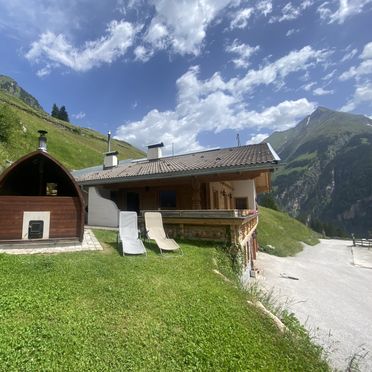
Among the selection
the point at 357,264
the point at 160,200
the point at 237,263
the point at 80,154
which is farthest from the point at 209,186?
the point at 80,154

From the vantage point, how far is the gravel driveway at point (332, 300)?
786 cm

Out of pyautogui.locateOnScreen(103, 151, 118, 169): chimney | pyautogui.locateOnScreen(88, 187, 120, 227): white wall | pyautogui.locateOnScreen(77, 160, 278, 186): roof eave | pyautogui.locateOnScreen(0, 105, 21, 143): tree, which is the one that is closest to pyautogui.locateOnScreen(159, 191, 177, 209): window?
pyautogui.locateOnScreen(77, 160, 278, 186): roof eave

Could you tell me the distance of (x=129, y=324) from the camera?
13.3 ft

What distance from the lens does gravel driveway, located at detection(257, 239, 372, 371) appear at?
25.8 ft

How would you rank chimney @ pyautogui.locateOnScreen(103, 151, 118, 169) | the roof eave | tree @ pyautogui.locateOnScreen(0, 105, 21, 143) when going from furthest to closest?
tree @ pyautogui.locateOnScreen(0, 105, 21, 143), chimney @ pyautogui.locateOnScreen(103, 151, 118, 169), the roof eave

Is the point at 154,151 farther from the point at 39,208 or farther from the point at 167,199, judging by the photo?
the point at 39,208

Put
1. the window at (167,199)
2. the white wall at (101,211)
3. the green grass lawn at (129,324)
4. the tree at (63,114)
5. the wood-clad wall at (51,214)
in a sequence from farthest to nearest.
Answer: the tree at (63,114), the window at (167,199), the white wall at (101,211), the wood-clad wall at (51,214), the green grass lawn at (129,324)

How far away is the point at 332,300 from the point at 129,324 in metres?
12.7

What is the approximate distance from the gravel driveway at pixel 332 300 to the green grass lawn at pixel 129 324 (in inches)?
151

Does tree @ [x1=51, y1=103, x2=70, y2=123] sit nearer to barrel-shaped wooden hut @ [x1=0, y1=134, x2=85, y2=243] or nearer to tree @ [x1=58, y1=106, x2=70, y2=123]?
tree @ [x1=58, y1=106, x2=70, y2=123]

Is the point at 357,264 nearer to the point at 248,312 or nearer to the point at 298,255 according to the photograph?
the point at 298,255

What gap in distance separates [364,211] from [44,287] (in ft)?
544

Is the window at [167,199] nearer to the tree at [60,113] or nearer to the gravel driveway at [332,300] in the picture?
the gravel driveway at [332,300]

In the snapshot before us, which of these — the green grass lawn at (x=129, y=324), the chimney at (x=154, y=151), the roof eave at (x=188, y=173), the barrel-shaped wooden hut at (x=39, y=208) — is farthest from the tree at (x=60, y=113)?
the green grass lawn at (x=129, y=324)
